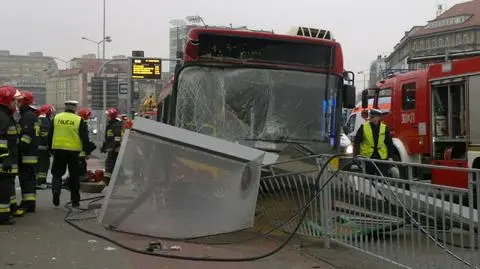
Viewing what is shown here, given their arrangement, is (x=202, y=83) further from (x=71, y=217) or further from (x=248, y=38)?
(x=71, y=217)

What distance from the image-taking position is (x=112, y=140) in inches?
539

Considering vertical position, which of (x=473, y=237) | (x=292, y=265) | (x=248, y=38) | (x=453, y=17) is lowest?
(x=292, y=265)

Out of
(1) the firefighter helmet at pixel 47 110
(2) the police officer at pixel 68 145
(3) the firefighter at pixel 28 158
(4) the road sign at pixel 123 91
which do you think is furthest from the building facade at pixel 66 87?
(3) the firefighter at pixel 28 158

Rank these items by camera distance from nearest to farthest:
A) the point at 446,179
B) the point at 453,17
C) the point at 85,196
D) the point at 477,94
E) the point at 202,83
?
the point at 446,179
the point at 202,83
the point at 477,94
the point at 85,196
the point at 453,17

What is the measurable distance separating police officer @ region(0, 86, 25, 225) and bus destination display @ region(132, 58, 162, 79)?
61.1 ft

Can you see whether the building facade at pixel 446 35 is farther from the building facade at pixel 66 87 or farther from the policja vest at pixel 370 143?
the policja vest at pixel 370 143

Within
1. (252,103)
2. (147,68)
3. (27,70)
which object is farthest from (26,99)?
(27,70)

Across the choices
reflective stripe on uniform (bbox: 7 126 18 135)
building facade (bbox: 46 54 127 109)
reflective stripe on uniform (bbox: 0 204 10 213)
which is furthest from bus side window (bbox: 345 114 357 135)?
building facade (bbox: 46 54 127 109)

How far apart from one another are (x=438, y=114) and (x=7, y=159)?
27.3 ft

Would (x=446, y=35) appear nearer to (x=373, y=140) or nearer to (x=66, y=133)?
(x=373, y=140)

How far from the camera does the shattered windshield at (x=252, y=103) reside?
882cm

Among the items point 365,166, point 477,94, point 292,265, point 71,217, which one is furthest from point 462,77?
point 71,217

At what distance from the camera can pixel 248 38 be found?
9.07 m

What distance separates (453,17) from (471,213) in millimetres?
87181
